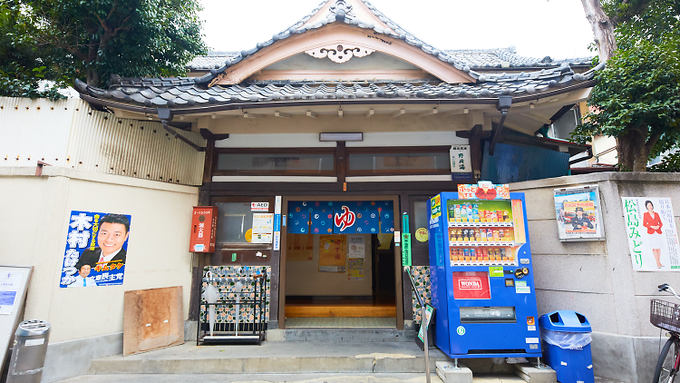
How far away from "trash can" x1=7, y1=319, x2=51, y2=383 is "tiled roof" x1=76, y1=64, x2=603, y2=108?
359 centimetres

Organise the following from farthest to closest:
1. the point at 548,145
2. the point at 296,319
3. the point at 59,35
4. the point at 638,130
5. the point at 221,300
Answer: the point at 548,145
the point at 296,319
the point at 221,300
the point at 59,35
the point at 638,130

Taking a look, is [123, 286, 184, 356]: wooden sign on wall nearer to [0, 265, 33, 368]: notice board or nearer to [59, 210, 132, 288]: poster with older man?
[59, 210, 132, 288]: poster with older man

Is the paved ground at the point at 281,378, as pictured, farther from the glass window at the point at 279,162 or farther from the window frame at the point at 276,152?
the glass window at the point at 279,162

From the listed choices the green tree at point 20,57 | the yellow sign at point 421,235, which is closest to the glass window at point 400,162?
the yellow sign at point 421,235

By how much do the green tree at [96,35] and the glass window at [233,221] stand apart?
3.52m

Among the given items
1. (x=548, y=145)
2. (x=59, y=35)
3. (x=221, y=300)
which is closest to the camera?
(x=59, y=35)

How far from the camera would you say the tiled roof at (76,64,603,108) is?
17.4 ft

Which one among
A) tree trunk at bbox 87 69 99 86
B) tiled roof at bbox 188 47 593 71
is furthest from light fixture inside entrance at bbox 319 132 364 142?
tree trunk at bbox 87 69 99 86

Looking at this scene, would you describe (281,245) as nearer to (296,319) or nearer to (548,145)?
(296,319)

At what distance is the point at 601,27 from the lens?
6.55 m

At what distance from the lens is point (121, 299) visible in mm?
5598

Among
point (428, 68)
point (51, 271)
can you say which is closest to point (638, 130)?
point (428, 68)

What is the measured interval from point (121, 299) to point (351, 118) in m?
5.54

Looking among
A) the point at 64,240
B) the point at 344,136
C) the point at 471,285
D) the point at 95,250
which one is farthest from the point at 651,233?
the point at 64,240
